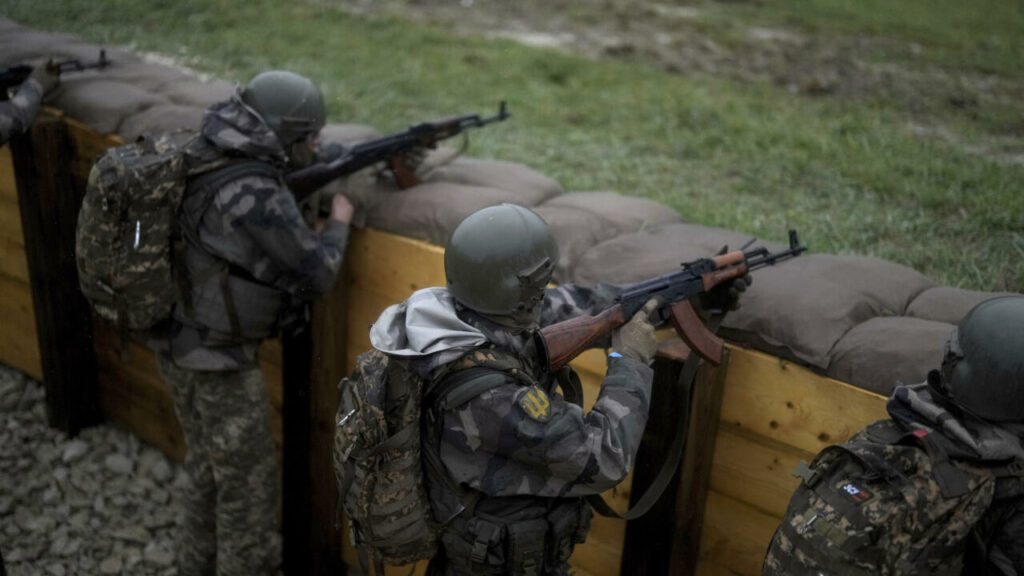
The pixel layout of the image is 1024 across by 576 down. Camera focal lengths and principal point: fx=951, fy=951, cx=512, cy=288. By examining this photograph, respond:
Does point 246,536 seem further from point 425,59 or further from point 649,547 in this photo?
point 425,59

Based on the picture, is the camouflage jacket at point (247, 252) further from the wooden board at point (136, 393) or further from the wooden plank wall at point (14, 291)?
the wooden plank wall at point (14, 291)

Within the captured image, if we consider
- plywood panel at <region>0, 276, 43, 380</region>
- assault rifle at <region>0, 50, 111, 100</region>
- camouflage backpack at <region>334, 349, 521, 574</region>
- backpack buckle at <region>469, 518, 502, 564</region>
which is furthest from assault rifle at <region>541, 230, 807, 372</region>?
plywood panel at <region>0, 276, 43, 380</region>

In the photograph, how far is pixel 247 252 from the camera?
13.2ft

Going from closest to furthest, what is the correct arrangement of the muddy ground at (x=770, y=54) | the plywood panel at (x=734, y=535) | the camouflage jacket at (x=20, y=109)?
the plywood panel at (x=734, y=535), the camouflage jacket at (x=20, y=109), the muddy ground at (x=770, y=54)

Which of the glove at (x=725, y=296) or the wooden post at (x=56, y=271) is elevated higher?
the glove at (x=725, y=296)

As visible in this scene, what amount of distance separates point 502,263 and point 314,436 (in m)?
2.59

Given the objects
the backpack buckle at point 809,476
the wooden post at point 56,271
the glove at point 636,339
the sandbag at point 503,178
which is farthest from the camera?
the wooden post at point 56,271

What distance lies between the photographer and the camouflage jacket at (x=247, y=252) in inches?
155

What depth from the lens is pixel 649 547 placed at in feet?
11.5

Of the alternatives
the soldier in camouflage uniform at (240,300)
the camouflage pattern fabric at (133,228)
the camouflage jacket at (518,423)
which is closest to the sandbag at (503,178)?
the soldier in camouflage uniform at (240,300)

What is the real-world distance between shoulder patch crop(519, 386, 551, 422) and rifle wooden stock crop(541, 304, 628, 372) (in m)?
0.19

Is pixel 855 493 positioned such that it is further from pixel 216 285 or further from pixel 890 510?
pixel 216 285

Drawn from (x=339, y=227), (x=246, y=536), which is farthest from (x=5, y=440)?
(x=339, y=227)

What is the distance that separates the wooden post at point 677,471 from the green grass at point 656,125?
1.49 m
